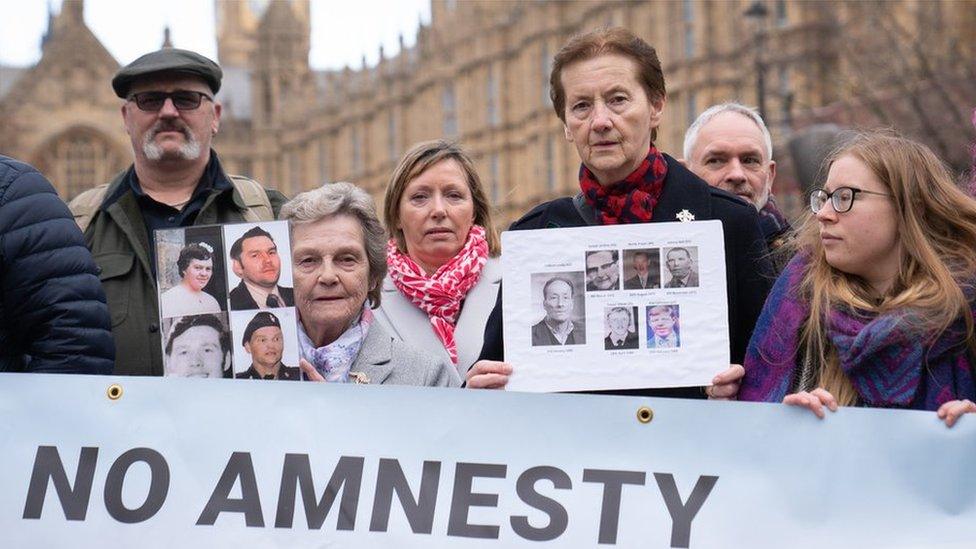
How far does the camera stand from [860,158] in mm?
4879

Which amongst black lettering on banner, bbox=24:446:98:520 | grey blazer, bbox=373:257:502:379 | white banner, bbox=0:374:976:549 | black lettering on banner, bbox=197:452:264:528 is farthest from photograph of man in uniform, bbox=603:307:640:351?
black lettering on banner, bbox=24:446:98:520

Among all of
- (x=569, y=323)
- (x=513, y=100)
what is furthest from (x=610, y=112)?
(x=513, y=100)

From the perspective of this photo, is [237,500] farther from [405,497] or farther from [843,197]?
[843,197]

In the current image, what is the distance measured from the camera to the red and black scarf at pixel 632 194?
5258 mm

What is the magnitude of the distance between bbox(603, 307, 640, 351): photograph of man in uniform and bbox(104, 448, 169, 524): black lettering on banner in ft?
3.87

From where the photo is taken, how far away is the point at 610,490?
4.86m

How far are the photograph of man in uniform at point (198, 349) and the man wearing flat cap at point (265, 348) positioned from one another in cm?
6

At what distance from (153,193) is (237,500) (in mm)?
1927

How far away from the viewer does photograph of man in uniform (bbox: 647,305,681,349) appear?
195 inches

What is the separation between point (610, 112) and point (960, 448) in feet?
4.21

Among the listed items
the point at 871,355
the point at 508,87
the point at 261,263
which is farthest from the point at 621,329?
the point at 508,87

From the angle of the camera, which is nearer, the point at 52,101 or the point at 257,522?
the point at 257,522

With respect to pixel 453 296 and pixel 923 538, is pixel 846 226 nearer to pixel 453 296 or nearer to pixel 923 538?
pixel 923 538

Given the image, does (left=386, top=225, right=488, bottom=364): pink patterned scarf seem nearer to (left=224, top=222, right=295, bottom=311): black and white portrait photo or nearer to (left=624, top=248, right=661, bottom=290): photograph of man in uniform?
(left=224, top=222, right=295, bottom=311): black and white portrait photo
